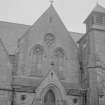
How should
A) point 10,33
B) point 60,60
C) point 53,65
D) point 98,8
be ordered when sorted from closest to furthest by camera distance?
point 53,65 → point 60,60 → point 98,8 → point 10,33

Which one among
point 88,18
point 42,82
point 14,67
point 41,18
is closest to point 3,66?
point 14,67

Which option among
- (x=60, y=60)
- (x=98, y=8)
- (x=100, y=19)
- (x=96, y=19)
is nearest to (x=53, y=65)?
(x=60, y=60)

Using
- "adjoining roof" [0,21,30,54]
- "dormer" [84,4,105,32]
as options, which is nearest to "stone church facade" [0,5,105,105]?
"dormer" [84,4,105,32]

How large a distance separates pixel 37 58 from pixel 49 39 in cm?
295

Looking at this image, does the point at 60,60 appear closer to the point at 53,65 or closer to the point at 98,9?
the point at 53,65

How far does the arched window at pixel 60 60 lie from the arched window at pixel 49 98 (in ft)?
8.47

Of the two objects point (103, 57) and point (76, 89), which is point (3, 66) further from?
point (103, 57)

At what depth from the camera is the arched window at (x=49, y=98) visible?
26.0 m

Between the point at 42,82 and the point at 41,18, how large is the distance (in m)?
8.74

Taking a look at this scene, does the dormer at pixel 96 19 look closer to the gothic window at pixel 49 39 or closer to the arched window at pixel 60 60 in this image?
the arched window at pixel 60 60

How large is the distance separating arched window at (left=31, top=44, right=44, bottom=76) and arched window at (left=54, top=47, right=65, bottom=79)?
1921 mm

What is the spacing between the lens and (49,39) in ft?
94.8

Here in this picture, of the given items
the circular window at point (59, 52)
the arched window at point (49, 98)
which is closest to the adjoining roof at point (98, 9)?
the circular window at point (59, 52)

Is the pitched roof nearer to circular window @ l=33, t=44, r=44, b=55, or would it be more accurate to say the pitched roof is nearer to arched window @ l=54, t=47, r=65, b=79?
arched window @ l=54, t=47, r=65, b=79
